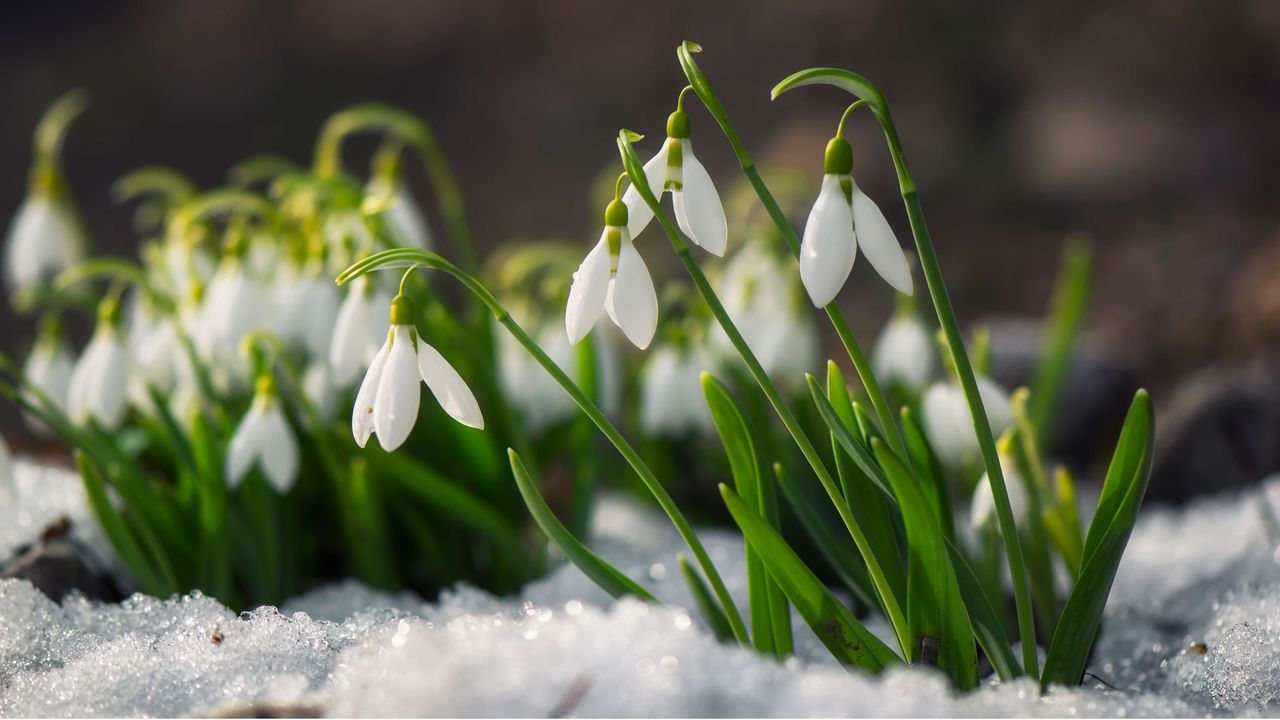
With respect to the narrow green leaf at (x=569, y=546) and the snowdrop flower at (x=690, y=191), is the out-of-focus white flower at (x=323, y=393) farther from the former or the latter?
the snowdrop flower at (x=690, y=191)

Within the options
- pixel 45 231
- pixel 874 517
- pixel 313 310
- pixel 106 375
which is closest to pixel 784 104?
pixel 45 231

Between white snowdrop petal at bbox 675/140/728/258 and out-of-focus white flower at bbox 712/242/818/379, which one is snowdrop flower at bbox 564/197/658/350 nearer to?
white snowdrop petal at bbox 675/140/728/258

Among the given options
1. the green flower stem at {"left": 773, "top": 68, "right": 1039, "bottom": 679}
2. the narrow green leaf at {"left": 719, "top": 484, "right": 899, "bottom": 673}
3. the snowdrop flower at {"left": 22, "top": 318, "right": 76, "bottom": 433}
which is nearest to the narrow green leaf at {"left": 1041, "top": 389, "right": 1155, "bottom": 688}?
the green flower stem at {"left": 773, "top": 68, "right": 1039, "bottom": 679}

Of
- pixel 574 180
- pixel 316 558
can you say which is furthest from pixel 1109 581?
pixel 574 180

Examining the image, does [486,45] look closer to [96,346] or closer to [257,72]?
[257,72]

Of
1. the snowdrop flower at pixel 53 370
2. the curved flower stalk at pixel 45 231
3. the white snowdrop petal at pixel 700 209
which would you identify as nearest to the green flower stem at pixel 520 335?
the white snowdrop petal at pixel 700 209

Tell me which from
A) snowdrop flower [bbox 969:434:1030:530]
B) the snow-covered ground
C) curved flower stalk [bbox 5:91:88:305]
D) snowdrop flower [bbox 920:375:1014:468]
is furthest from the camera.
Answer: curved flower stalk [bbox 5:91:88:305]

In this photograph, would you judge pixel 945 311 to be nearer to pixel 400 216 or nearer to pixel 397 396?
pixel 397 396
